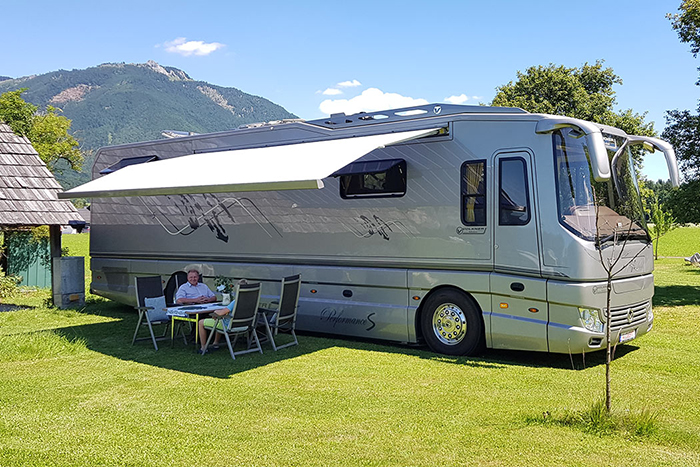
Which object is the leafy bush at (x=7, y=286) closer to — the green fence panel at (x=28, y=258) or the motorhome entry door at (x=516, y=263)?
the green fence panel at (x=28, y=258)

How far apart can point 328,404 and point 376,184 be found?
3.75 meters

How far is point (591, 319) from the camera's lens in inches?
285

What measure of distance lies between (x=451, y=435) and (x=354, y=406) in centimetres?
115

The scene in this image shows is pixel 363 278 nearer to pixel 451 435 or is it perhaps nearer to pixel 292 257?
pixel 292 257

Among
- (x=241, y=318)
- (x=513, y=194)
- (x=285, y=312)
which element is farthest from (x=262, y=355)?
(x=513, y=194)

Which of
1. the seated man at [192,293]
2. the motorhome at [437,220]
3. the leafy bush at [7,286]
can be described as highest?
the motorhome at [437,220]

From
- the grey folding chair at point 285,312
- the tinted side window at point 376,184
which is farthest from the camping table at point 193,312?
the tinted side window at point 376,184

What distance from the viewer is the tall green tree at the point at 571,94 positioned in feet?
83.2

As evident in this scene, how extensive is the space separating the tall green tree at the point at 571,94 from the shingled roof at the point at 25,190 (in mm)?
18628

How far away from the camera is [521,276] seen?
760 centimetres

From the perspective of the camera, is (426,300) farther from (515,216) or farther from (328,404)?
(328,404)

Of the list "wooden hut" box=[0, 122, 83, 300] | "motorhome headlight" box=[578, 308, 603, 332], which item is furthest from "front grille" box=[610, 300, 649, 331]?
"wooden hut" box=[0, 122, 83, 300]

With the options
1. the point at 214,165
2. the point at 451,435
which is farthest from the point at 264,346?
the point at 451,435

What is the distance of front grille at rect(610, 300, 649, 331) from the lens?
7531mm
